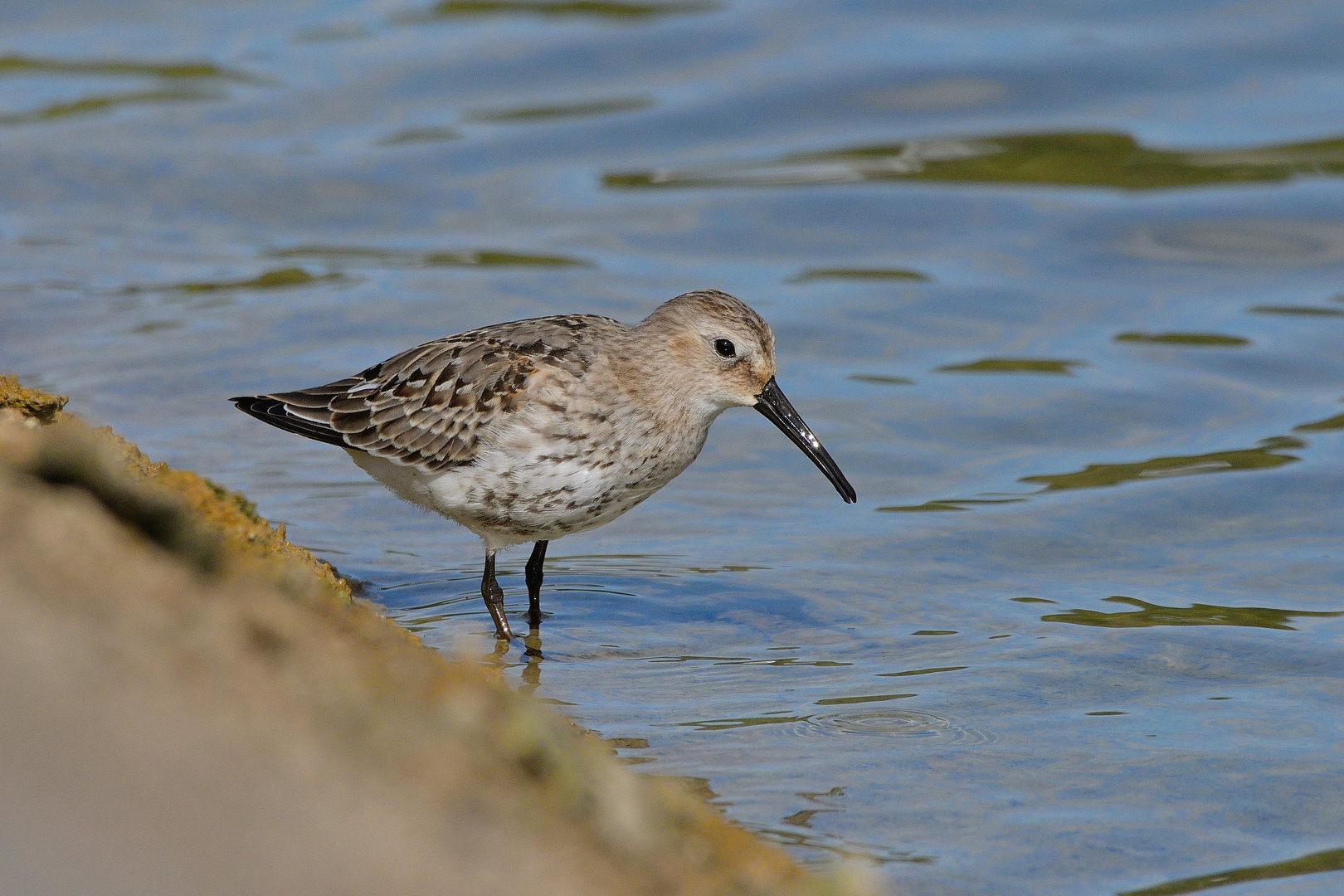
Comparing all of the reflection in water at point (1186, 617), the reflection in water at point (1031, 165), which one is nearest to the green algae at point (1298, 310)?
the reflection in water at point (1031, 165)

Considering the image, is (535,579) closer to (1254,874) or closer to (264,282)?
(1254,874)

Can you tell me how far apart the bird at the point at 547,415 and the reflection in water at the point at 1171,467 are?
84.2 inches

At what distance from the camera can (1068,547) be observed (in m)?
8.57

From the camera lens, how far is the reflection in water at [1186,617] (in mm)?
7434

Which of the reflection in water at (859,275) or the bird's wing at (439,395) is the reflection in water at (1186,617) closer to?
the bird's wing at (439,395)

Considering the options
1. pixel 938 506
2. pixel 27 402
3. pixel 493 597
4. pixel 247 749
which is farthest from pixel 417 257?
pixel 247 749

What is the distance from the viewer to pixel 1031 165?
48.0 feet

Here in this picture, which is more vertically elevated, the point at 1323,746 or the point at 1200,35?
the point at 1200,35

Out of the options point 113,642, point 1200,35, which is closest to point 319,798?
point 113,642

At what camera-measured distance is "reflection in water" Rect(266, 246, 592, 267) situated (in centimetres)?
1307

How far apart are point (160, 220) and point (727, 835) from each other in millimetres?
11143

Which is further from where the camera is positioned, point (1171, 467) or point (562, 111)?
point (562, 111)

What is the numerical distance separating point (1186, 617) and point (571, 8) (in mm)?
12313

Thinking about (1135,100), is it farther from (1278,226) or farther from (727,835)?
(727,835)
